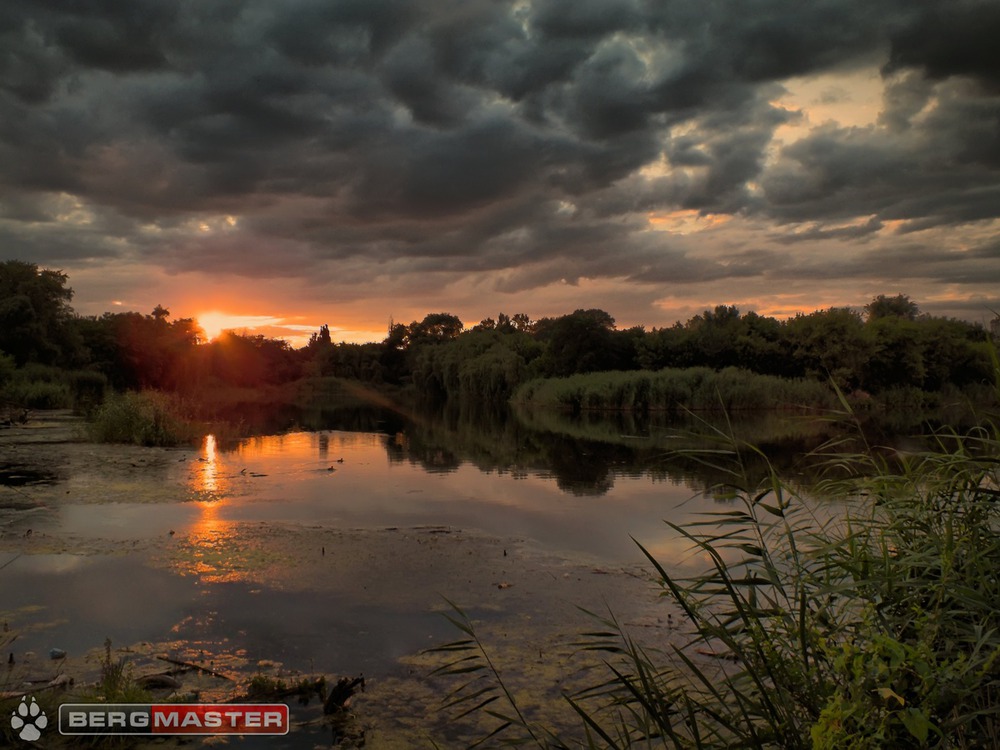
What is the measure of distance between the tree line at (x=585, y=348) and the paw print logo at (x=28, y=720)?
3593 centimetres

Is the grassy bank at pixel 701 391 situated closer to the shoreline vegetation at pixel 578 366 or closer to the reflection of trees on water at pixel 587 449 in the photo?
the shoreline vegetation at pixel 578 366

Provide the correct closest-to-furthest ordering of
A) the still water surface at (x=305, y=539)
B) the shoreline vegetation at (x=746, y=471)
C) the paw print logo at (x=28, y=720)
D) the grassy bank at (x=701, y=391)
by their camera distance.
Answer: the shoreline vegetation at (x=746, y=471), the paw print logo at (x=28, y=720), the still water surface at (x=305, y=539), the grassy bank at (x=701, y=391)

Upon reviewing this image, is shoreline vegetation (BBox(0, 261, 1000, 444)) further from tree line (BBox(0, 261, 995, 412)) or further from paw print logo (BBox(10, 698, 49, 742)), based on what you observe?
paw print logo (BBox(10, 698, 49, 742))

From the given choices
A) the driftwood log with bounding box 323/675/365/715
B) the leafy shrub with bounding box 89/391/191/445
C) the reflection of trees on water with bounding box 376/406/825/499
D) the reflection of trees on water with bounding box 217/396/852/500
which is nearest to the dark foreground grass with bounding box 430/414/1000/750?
the driftwood log with bounding box 323/675/365/715

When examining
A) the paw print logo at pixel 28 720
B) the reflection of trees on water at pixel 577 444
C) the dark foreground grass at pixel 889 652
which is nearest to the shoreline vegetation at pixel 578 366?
the reflection of trees on water at pixel 577 444

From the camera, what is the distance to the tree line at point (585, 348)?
44.4m

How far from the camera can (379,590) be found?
7.58 meters

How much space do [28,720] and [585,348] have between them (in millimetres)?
49661

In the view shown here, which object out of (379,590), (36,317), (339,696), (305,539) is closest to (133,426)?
(305,539)

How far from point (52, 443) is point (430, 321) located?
296 ft

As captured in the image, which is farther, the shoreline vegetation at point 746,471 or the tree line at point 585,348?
the tree line at point 585,348

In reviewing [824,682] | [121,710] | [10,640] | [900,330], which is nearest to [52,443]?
[10,640]

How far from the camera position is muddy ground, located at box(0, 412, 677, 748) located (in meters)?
4.92

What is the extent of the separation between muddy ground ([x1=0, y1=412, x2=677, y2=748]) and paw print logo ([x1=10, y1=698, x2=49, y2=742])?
60cm
